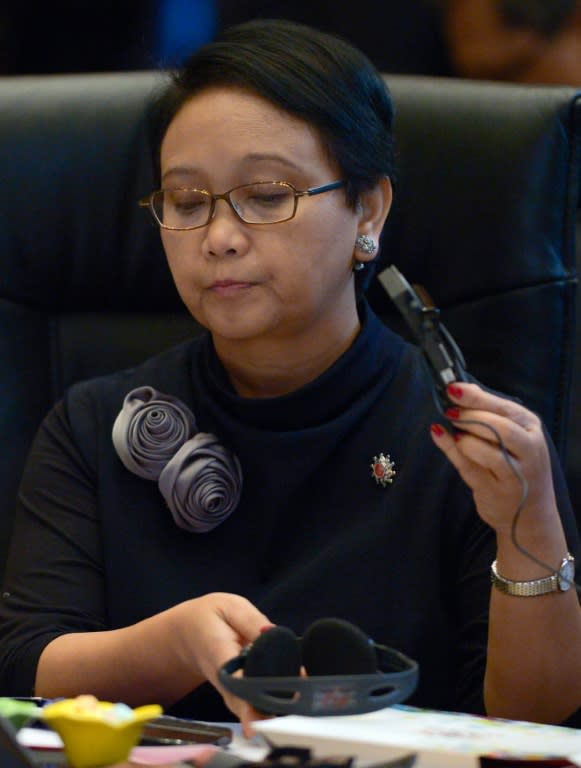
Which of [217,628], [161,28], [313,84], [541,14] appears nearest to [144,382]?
[313,84]

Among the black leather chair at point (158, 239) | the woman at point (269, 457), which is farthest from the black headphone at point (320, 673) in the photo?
the black leather chair at point (158, 239)

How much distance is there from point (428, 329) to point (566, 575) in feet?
1.10

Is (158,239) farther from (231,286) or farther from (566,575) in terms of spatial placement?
(566,575)

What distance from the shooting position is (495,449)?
3.64ft

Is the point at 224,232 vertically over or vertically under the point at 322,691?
over

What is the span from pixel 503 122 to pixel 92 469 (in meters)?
0.65

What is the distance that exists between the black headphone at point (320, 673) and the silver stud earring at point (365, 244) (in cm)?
59

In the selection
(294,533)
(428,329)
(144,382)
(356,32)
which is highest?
(356,32)

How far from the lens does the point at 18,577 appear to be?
152 cm

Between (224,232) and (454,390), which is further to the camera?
(224,232)

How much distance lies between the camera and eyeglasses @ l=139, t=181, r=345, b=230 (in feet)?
4.67

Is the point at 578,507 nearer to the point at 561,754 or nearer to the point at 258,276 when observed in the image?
the point at 258,276

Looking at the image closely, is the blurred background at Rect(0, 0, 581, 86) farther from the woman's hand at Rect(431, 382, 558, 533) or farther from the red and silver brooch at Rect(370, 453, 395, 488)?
the woman's hand at Rect(431, 382, 558, 533)

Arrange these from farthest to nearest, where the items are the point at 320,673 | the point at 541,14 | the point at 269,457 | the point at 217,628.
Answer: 1. the point at 541,14
2. the point at 269,457
3. the point at 217,628
4. the point at 320,673
